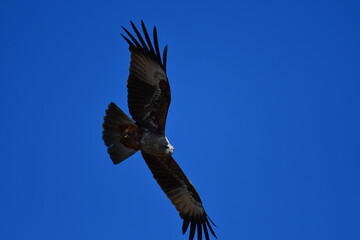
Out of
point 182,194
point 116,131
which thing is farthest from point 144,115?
point 182,194

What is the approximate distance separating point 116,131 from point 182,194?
1.88m

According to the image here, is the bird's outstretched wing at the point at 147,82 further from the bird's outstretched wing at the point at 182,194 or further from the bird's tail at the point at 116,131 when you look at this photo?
the bird's outstretched wing at the point at 182,194

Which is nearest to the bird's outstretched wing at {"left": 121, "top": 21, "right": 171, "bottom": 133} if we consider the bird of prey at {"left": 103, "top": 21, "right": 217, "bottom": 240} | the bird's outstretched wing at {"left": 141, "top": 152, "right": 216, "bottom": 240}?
the bird of prey at {"left": 103, "top": 21, "right": 217, "bottom": 240}

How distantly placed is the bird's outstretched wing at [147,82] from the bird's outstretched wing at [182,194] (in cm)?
106

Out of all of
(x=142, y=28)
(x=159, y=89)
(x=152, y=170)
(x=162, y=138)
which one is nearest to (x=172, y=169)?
(x=152, y=170)

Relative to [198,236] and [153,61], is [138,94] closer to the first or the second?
[153,61]

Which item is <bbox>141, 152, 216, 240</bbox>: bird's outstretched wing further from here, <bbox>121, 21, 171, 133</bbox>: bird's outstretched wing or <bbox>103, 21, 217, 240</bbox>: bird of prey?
<bbox>121, 21, 171, 133</bbox>: bird's outstretched wing

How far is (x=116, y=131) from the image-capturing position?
920 centimetres

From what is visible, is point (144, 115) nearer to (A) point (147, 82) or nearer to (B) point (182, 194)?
(A) point (147, 82)

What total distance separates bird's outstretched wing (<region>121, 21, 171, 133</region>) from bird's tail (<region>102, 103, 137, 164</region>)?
0.21 meters

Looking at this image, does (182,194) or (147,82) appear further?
(182,194)

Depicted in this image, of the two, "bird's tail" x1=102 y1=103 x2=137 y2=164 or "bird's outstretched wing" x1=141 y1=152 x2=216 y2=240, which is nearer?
"bird's tail" x1=102 y1=103 x2=137 y2=164

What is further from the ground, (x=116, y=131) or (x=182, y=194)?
(x=116, y=131)

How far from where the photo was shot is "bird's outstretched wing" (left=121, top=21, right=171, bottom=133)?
877 centimetres
